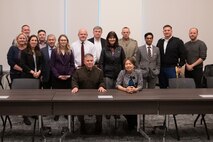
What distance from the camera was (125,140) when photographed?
14.7 ft

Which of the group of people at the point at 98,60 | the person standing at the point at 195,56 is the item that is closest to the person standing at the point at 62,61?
the group of people at the point at 98,60

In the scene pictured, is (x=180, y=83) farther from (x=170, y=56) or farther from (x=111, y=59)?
(x=111, y=59)

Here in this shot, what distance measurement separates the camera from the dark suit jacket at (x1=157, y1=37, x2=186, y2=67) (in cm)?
569

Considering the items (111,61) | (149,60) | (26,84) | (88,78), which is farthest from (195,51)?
(26,84)

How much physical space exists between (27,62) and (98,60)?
115 centimetres

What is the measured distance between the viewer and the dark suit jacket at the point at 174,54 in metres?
A: 5.69

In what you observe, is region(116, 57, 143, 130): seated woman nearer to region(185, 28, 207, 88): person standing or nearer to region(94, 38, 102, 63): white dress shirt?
region(94, 38, 102, 63): white dress shirt

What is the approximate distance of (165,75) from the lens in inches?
227

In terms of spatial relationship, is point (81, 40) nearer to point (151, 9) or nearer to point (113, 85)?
point (113, 85)

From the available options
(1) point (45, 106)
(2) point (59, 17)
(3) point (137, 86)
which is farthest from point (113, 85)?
(2) point (59, 17)

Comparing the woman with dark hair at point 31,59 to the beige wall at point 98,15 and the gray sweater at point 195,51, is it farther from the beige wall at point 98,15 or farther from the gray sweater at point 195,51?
the gray sweater at point 195,51

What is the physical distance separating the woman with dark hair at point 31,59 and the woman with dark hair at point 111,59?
101cm

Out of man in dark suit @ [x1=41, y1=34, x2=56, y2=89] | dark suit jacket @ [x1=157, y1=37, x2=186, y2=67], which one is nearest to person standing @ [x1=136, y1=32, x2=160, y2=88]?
dark suit jacket @ [x1=157, y1=37, x2=186, y2=67]

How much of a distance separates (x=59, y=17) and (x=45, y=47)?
69.8 inches
